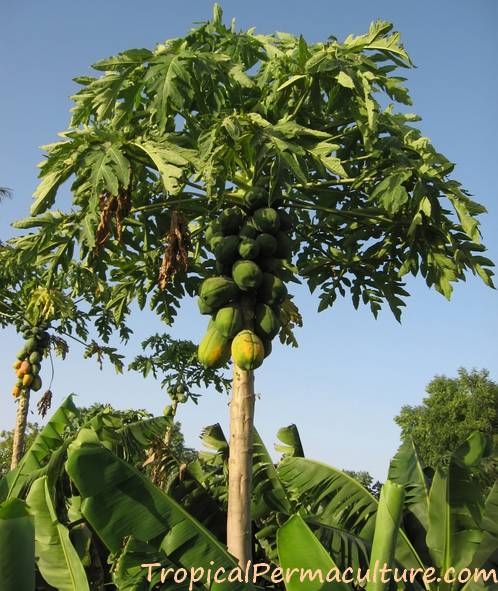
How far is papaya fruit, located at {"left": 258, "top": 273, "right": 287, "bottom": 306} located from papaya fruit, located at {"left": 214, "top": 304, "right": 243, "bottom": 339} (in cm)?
23

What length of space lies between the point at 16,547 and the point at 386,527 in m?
2.31

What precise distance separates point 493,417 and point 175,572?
923 inches

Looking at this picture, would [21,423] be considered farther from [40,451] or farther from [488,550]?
[488,550]

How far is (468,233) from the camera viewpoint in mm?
4324

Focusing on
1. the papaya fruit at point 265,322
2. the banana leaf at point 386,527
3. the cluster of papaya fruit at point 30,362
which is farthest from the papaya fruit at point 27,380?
the banana leaf at point 386,527

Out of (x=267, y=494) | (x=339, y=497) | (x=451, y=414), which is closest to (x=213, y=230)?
(x=267, y=494)

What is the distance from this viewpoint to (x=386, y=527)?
4.04m

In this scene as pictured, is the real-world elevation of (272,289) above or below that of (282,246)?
below

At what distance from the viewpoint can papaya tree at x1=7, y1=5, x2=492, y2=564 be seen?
3.98m

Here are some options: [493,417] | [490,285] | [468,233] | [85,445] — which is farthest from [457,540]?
[493,417]

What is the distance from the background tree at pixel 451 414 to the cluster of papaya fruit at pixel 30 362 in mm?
16803

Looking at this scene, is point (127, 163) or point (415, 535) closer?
point (127, 163)

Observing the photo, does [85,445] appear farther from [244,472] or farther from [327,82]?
[327,82]

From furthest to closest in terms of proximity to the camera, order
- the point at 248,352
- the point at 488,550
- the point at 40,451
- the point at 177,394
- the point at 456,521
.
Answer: the point at 177,394
the point at 40,451
the point at 488,550
the point at 456,521
the point at 248,352
